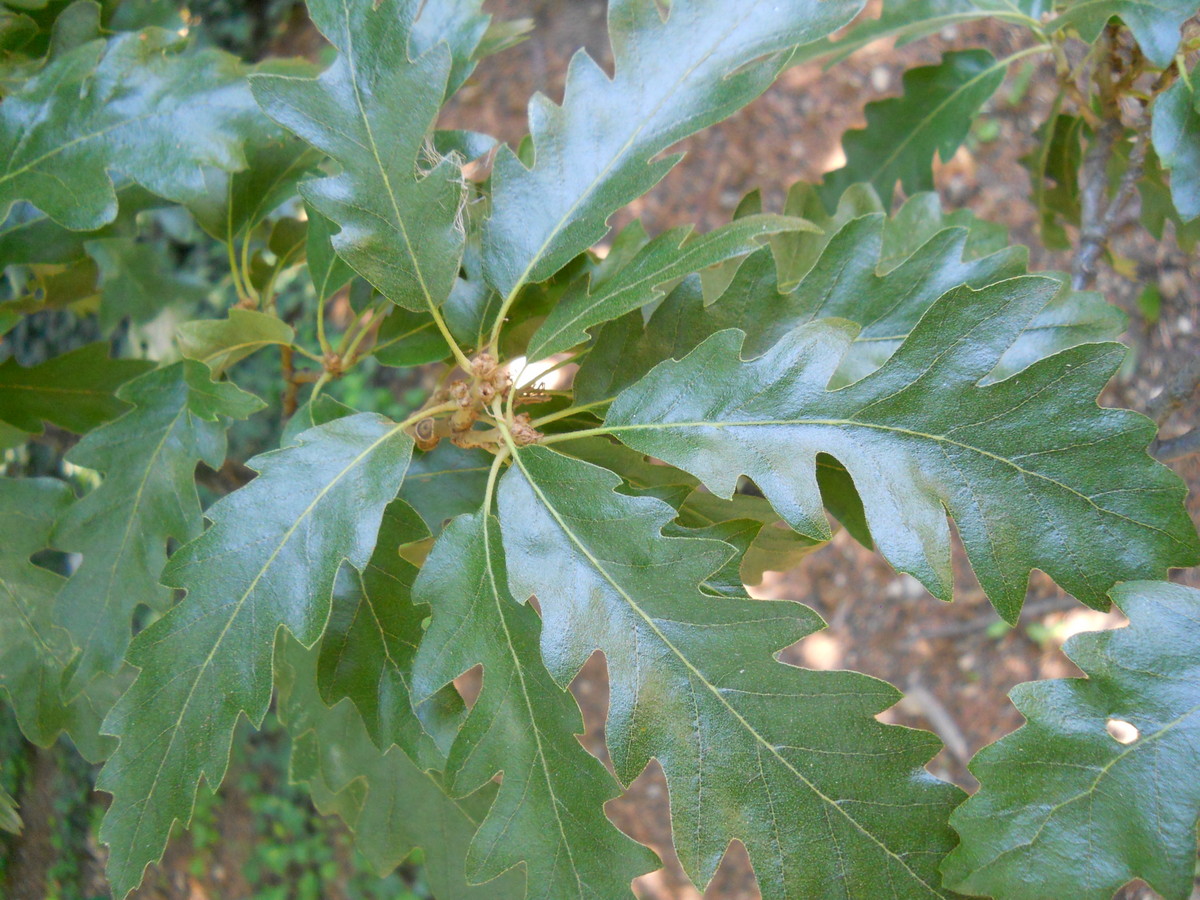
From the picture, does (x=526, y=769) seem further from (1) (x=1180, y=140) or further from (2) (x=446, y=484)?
(1) (x=1180, y=140)

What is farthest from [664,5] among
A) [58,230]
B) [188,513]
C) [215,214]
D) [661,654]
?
[661,654]

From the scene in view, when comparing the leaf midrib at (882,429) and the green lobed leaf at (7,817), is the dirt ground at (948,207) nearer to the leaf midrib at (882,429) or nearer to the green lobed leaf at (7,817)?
the leaf midrib at (882,429)

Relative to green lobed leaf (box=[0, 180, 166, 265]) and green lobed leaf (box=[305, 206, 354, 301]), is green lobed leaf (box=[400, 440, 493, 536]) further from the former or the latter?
green lobed leaf (box=[0, 180, 166, 265])

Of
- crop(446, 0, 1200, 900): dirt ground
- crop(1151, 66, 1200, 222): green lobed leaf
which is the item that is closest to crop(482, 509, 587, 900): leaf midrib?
crop(1151, 66, 1200, 222): green lobed leaf

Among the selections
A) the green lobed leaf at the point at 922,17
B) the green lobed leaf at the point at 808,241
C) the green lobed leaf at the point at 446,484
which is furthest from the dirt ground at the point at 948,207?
the green lobed leaf at the point at 446,484

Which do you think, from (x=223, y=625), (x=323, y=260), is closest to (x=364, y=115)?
(x=323, y=260)

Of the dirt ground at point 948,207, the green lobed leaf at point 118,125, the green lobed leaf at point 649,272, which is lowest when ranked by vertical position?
the dirt ground at point 948,207
